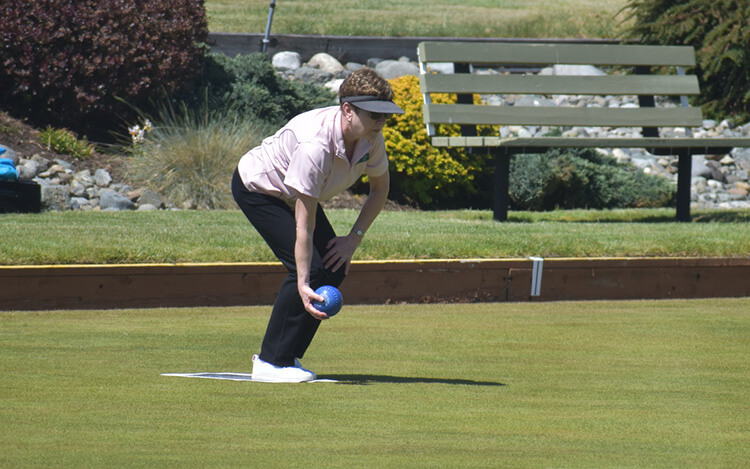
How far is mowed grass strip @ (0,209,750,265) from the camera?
654 centimetres

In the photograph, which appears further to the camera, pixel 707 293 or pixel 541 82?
pixel 541 82

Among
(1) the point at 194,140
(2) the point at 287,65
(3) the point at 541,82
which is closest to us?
(3) the point at 541,82

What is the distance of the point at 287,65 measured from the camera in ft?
57.4

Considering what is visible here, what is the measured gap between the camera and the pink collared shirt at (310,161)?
3.99 meters

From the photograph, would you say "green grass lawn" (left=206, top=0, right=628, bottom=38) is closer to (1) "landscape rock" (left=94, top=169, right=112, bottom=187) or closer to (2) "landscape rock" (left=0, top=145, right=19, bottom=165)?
(1) "landscape rock" (left=94, top=169, right=112, bottom=187)

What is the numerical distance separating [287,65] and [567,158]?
6.85 m

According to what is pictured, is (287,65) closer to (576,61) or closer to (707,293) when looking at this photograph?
(576,61)

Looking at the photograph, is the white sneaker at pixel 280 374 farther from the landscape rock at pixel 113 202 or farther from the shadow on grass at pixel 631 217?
the landscape rock at pixel 113 202

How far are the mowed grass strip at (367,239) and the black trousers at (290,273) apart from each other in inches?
89.9

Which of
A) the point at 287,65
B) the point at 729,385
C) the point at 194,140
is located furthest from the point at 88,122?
the point at 729,385

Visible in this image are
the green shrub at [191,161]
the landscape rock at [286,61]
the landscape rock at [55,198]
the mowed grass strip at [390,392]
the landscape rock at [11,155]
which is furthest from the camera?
the landscape rock at [286,61]

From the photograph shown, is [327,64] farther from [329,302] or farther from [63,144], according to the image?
[329,302]

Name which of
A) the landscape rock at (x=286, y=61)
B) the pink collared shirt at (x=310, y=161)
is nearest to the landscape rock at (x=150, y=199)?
the pink collared shirt at (x=310, y=161)

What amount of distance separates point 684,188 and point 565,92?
5.46 feet
